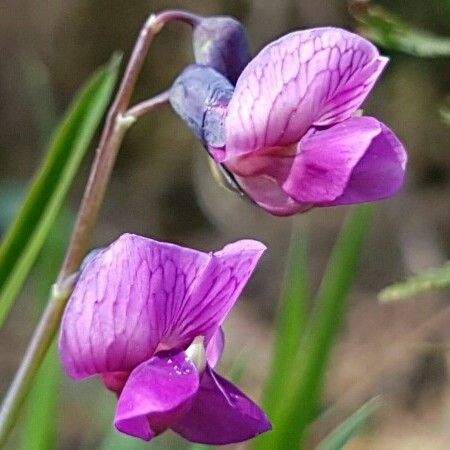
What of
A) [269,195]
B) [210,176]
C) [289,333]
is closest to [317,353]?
[289,333]

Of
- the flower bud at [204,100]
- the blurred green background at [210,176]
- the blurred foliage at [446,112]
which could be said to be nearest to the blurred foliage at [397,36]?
the blurred foliage at [446,112]

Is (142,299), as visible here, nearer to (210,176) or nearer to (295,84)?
(295,84)

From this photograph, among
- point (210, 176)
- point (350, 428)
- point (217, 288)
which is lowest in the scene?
point (210, 176)

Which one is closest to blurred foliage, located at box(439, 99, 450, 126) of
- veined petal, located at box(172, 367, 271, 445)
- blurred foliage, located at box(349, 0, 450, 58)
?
blurred foliage, located at box(349, 0, 450, 58)

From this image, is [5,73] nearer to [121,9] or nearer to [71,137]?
[121,9]

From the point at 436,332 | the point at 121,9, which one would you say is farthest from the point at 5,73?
the point at 436,332

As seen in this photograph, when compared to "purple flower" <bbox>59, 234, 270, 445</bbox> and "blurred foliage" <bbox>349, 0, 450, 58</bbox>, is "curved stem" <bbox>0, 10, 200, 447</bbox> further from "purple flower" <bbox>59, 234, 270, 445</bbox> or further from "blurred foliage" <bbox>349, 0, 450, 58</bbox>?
"blurred foliage" <bbox>349, 0, 450, 58</bbox>
